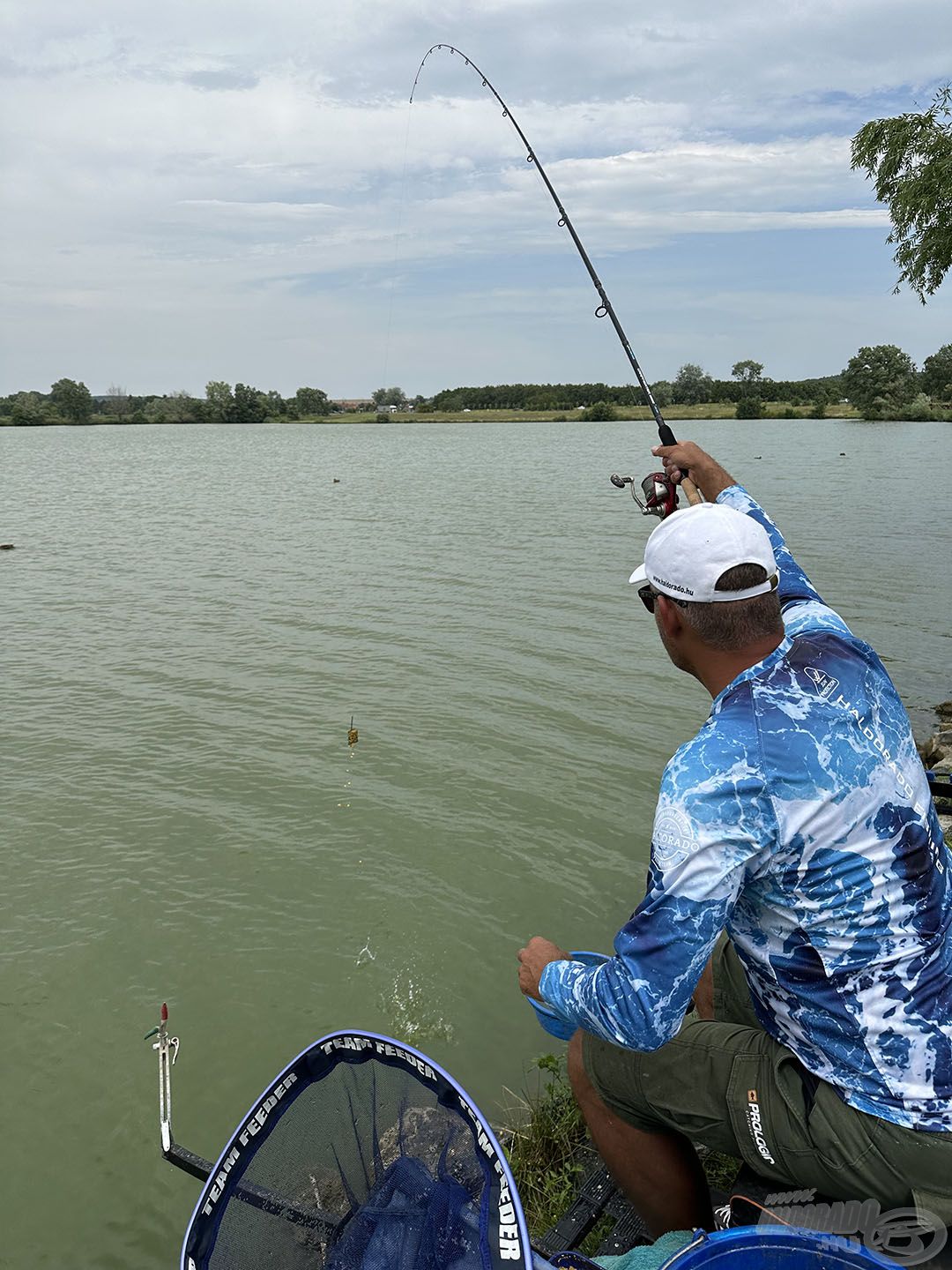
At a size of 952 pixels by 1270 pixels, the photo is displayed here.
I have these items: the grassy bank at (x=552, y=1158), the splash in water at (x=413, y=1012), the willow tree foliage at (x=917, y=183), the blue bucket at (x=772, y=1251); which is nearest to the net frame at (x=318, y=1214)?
the blue bucket at (x=772, y=1251)

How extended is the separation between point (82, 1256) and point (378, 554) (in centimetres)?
1620

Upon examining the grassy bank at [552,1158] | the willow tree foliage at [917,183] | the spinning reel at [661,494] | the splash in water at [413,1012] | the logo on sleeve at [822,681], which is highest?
the willow tree foliage at [917,183]

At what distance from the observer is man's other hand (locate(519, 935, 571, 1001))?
2.60 m

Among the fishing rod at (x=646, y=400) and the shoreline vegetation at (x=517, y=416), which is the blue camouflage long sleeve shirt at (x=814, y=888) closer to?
the fishing rod at (x=646, y=400)

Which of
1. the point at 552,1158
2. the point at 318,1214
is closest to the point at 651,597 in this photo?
the point at 318,1214

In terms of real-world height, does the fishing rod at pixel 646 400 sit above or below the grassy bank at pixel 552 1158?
above

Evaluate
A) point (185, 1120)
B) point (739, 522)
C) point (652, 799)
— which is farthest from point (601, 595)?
point (739, 522)

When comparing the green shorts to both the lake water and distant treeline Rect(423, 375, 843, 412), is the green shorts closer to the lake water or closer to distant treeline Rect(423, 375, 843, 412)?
the lake water

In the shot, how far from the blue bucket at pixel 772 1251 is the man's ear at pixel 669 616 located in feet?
4.35

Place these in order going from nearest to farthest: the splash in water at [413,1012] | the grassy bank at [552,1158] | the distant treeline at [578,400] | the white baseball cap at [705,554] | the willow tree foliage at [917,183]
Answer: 1. the white baseball cap at [705,554]
2. the grassy bank at [552,1158]
3. the splash in water at [413,1012]
4. the willow tree foliage at [917,183]
5. the distant treeline at [578,400]

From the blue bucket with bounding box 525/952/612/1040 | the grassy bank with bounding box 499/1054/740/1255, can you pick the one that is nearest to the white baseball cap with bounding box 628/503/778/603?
the blue bucket with bounding box 525/952/612/1040

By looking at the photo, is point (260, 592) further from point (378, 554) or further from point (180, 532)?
point (180, 532)

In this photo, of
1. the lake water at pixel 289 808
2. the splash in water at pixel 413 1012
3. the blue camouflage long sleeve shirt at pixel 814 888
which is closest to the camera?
the blue camouflage long sleeve shirt at pixel 814 888

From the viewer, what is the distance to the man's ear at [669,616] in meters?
2.45
